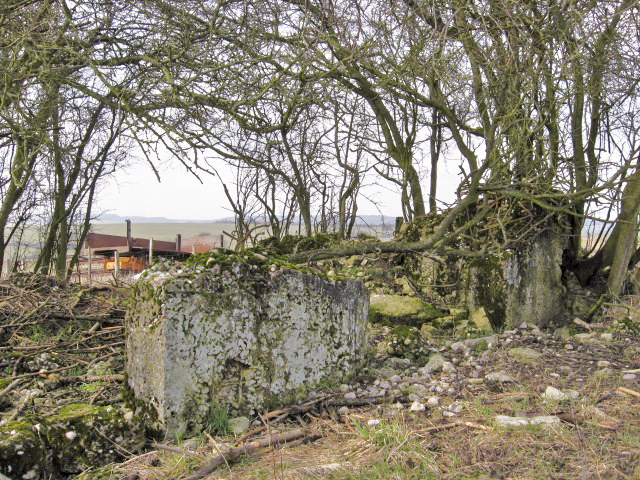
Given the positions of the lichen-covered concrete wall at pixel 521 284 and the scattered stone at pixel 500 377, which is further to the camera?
the lichen-covered concrete wall at pixel 521 284

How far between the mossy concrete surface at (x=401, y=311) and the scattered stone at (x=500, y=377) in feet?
8.81

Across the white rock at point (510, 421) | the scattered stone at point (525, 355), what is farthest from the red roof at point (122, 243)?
the white rock at point (510, 421)

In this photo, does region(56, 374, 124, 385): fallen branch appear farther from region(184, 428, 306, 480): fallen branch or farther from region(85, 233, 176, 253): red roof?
region(85, 233, 176, 253): red roof

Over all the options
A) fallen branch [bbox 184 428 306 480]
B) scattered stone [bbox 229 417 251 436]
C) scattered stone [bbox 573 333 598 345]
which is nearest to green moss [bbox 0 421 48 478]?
fallen branch [bbox 184 428 306 480]

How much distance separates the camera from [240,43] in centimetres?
794

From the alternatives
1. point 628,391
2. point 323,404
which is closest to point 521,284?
point 628,391

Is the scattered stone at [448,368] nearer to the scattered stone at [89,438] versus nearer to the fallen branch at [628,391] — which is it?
the fallen branch at [628,391]

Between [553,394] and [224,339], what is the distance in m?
2.19

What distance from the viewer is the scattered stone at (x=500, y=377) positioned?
4312mm

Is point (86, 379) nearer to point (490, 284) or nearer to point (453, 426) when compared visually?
point (453, 426)

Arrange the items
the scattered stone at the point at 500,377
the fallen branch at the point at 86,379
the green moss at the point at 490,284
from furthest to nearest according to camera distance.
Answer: the green moss at the point at 490,284 → the fallen branch at the point at 86,379 → the scattered stone at the point at 500,377

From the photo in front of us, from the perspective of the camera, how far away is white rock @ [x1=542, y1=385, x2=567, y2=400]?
3746 mm

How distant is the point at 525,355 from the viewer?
514 centimetres

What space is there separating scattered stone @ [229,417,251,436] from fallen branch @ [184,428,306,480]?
0.32m
